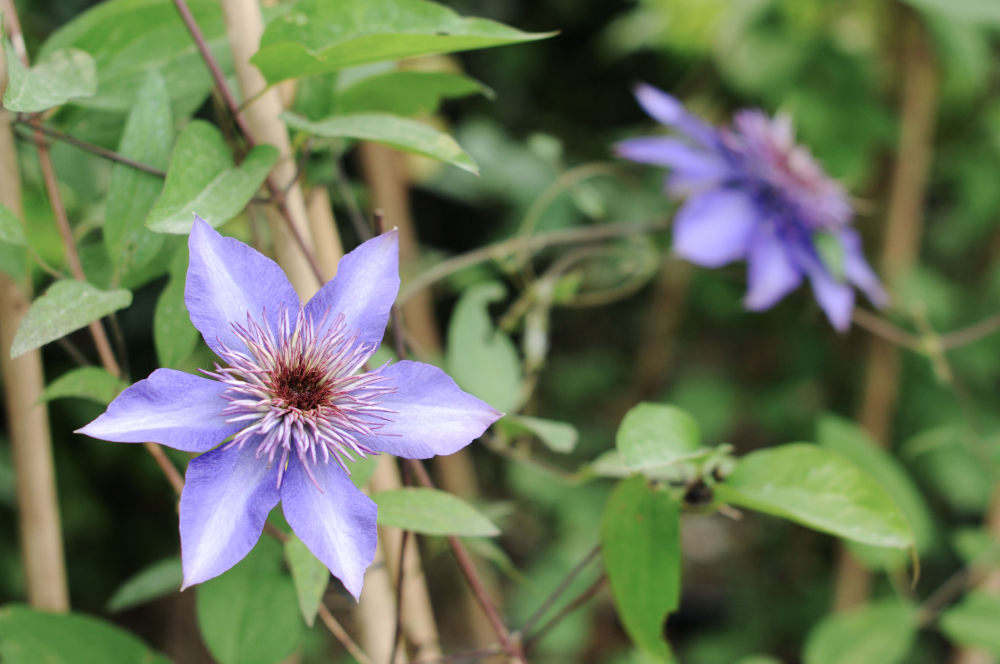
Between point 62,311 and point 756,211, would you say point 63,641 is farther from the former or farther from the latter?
point 756,211

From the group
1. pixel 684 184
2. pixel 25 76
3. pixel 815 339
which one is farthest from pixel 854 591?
pixel 25 76

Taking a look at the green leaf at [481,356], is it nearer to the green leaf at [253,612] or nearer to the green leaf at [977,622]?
the green leaf at [253,612]

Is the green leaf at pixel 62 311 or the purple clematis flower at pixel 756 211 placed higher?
the green leaf at pixel 62 311

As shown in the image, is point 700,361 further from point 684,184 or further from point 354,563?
point 354,563

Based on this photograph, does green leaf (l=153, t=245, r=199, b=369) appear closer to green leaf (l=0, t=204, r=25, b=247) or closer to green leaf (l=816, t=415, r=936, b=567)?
green leaf (l=0, t=204, r=25, b=247)

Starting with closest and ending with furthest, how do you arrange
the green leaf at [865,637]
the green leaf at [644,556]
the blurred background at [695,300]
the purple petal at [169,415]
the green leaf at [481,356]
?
the purple petal at [169,415]
the green leaf at [644,556]
the green leaf at [481,356]
the green leaf at [865,637]
the blurred background at [695,300]

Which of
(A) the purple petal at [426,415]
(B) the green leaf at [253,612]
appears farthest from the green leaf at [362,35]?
(B) the green leaf at [253,612]
